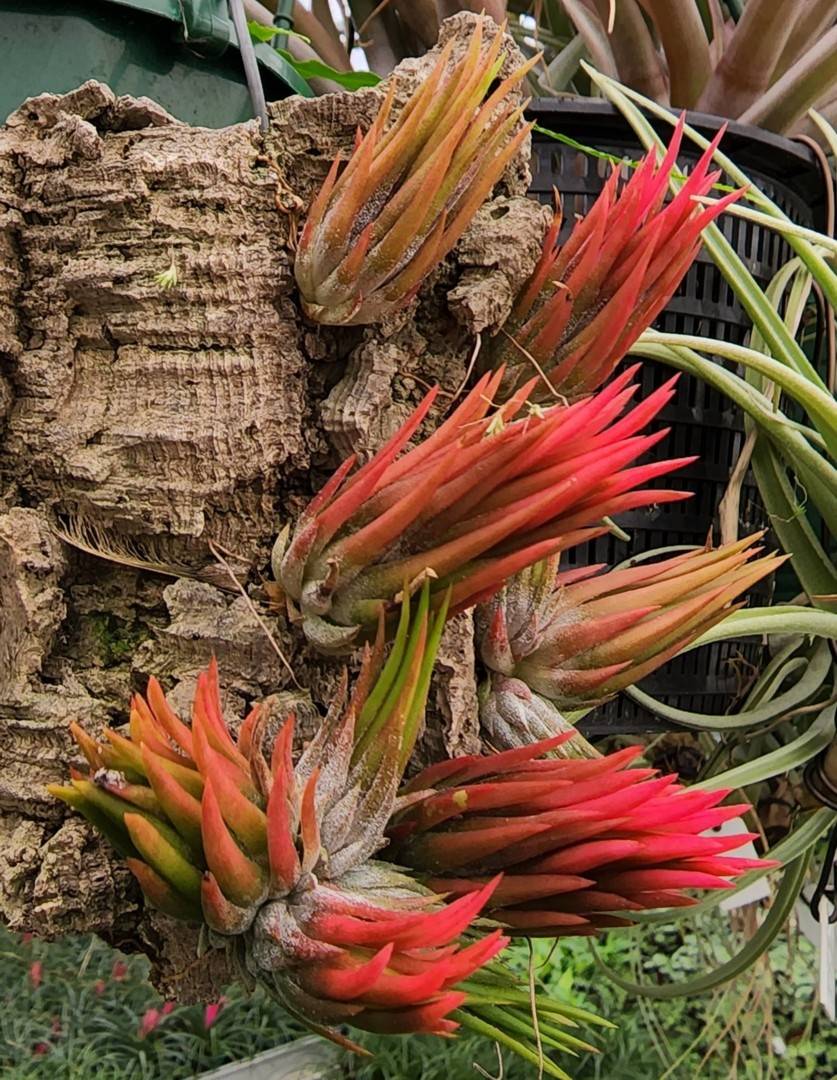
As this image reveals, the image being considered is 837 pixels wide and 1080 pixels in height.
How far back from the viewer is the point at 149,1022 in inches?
57.3

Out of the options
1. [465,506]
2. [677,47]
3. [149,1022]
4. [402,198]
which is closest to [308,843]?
[465,506]

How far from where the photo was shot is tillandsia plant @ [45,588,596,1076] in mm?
250

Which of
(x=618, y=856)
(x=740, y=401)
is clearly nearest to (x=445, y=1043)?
(x=740, y=401)

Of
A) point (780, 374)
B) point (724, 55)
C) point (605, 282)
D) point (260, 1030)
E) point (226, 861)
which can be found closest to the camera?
point (226, 861)

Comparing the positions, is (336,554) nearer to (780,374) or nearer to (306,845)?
(306,845)

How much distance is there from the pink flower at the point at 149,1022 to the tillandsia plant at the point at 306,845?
135 cm

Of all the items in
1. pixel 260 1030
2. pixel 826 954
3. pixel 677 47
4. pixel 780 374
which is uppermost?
pixel 677 47

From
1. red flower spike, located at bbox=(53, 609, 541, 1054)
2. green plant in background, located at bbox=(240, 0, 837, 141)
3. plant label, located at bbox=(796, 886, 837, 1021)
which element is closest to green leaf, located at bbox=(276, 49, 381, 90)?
green plant in background, located at bbox=(240, 0, 837, 141)

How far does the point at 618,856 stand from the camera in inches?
11.0

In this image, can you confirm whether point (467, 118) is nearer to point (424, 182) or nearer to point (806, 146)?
point (424, 182)

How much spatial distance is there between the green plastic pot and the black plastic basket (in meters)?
0.19

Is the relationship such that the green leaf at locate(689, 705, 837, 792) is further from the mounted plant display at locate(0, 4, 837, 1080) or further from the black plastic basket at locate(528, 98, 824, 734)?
the mounted plant display at locate(0, 4, 837, 1080)

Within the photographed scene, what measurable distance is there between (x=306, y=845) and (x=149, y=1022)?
1.40 meters

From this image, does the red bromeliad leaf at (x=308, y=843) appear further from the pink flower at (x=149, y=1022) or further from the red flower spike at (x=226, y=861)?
the pink flower at (x=149, y=1022)
